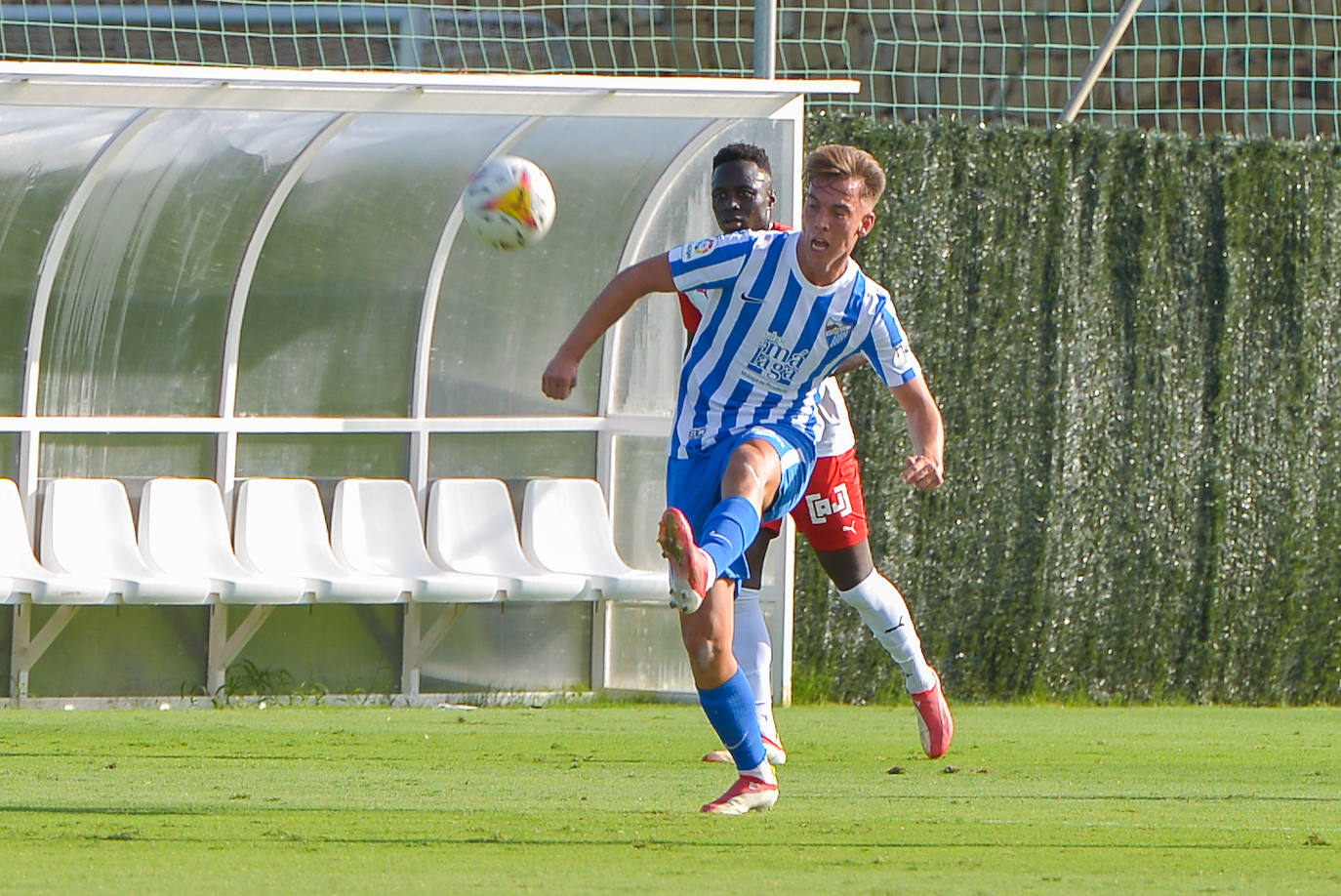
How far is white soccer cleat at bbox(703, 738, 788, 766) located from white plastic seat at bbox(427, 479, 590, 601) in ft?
8.35

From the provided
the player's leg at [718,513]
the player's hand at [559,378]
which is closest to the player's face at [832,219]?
the player's leg at [718,513]

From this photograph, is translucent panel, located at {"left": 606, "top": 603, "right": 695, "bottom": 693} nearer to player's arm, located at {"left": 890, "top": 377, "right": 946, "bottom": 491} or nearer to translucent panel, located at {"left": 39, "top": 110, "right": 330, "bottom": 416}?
translucent panel, located at {"left": 39, "top": 110, "right": 330, "bottom": 416}

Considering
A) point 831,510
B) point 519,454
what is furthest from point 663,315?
point 831,510

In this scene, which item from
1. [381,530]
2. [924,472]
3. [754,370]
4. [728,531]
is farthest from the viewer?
[381,530]

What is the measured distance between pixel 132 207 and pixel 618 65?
113 inches

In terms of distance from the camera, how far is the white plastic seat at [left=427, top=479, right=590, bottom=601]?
9023mm

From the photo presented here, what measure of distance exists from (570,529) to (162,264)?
1.99m

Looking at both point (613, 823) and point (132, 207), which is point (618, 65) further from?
point (613, 823)

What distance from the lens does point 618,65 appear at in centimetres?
1059

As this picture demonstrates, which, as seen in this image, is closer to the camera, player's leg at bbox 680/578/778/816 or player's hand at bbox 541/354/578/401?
player's leg at bbox 680/578/778/816

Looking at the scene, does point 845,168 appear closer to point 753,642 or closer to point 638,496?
point 753,642

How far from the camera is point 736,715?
4773mm

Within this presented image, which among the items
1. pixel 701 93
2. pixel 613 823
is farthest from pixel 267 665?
pixel 613 823

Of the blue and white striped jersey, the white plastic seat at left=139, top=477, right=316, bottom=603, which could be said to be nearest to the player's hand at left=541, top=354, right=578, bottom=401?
the blue and white striped jersey
